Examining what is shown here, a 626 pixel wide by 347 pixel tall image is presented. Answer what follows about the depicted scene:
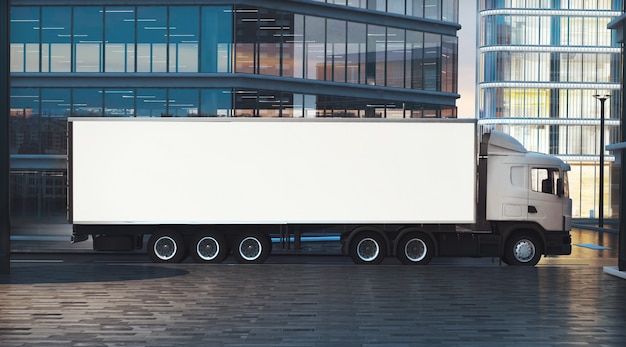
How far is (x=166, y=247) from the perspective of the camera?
87.4 ft

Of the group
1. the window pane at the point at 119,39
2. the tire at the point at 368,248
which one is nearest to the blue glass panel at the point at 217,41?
the window pane at the point at 119,39

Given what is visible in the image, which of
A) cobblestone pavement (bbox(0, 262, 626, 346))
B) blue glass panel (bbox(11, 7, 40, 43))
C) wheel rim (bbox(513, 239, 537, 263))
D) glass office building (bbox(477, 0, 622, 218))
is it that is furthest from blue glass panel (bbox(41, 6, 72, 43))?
glass office building (bbox(477, 0, 622, 218))

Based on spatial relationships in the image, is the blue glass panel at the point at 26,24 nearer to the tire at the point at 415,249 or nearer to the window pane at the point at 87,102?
the window pane at the point at 87,102

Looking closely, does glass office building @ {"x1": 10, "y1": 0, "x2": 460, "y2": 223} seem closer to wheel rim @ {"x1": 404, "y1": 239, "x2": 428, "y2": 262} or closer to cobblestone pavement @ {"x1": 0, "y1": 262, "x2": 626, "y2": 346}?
wheel rim @ {"x1": 404, "y1": 239, "x2": 428, "y2": 262}

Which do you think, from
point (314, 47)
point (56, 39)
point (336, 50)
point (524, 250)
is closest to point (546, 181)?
point (524, 250)

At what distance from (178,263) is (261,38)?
52.9ft

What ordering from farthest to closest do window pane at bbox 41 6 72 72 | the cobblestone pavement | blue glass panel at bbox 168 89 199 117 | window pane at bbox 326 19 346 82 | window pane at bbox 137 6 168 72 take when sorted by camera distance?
window pane at bbox 326 19 346 82 → window pane at bbox 41 6 72 72 → window pane at bbox 137 6 168 72 → blue glass panel at bbox 168 89 199 117 → the cobblestone pavement

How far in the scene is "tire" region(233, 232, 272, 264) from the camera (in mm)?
26516

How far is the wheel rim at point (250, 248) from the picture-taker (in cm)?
2656

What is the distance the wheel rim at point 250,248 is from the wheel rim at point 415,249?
3.93 meters

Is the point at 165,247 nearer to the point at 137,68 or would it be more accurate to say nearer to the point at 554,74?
the point at 137,68

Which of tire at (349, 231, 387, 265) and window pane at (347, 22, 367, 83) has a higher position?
window pane at (347, 22, 367, 83)

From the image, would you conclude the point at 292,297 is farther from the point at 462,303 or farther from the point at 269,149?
the point at 269,149

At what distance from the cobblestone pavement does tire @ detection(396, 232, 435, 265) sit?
99 cm
